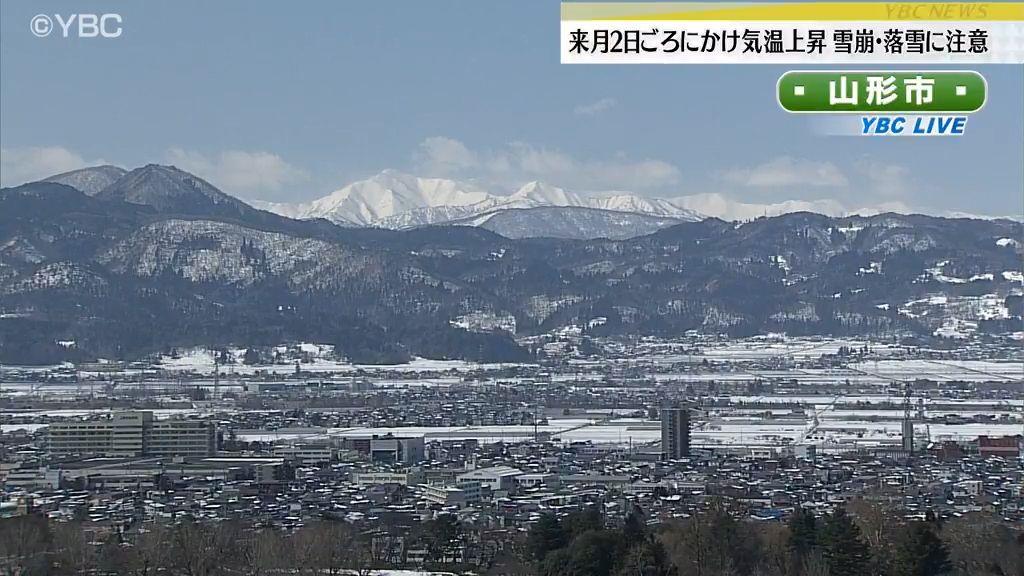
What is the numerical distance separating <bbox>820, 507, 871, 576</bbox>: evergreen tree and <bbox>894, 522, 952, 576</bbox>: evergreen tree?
0.43 feet

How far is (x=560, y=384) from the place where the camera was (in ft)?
62.7

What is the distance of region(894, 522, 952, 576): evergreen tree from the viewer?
17.9 ft

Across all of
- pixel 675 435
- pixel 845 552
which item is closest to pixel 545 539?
pixel 845 552

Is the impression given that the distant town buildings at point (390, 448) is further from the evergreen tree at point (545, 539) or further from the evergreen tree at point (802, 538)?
the evergreen tree at point (802, 538)

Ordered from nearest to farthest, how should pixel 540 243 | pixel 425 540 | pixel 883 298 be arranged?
pixel 425 540
pixel 883 298
pixel 540 243

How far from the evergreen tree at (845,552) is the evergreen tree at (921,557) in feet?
0.43

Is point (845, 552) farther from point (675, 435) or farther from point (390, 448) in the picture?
point (390, 448)

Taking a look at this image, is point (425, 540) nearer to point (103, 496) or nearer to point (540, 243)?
point (103, 496)

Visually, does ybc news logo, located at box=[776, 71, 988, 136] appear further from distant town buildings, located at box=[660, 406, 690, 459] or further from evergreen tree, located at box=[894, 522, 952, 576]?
distant town buildings, located at box=[660, 406, 690, 459]

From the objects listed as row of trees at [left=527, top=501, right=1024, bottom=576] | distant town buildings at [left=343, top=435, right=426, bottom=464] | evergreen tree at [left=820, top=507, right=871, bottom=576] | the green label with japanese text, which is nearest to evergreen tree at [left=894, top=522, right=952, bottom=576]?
row of trees at [left=527, top=501, right=1024, bottom=576]

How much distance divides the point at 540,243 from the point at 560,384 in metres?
15.6

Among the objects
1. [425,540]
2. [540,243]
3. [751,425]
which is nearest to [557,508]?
[425,540]

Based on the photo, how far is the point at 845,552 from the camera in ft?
18.2

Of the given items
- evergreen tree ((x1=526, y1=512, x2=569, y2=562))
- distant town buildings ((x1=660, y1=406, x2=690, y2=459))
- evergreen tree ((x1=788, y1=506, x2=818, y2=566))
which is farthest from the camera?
distant town buildings ((x1=660, y1=406, x2=690, y2=459))
